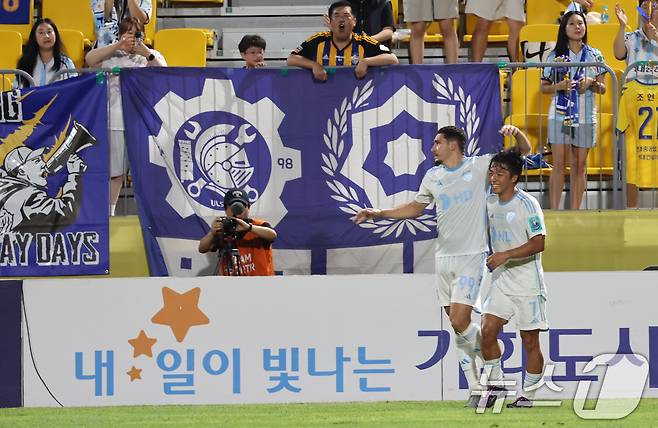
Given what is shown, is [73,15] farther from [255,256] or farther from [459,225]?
[459,225]

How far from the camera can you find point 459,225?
9.53m

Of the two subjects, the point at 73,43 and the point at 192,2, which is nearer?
the point at 73,43

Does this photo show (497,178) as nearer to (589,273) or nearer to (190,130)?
(589,273)

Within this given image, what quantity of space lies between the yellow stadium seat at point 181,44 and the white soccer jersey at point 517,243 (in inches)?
219

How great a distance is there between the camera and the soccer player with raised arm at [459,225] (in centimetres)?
943

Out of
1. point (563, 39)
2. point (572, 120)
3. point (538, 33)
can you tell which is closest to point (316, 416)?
point (572, 120)

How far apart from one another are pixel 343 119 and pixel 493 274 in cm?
207

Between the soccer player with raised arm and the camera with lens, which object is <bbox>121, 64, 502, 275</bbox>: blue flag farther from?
the soccer player with raised arm

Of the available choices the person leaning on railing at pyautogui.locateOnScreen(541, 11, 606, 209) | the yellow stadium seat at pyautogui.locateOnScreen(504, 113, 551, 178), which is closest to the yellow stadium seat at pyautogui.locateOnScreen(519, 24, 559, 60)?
the yellow stadium seat at pyautogui.locateOnScreen(504, 113, 551, 178)

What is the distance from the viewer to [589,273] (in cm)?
1037

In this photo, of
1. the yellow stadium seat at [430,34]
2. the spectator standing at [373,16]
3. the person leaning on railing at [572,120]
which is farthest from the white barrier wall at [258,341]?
the yellow stadium seat at [430,34]

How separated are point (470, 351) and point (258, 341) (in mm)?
1771

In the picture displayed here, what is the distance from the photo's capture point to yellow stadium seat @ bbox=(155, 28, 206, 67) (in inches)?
548

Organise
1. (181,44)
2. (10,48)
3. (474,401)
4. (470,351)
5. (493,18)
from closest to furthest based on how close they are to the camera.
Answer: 1. (474,401)
2. (470,351)
3. (493,18)
4. (10,48)
5. (181,44)
